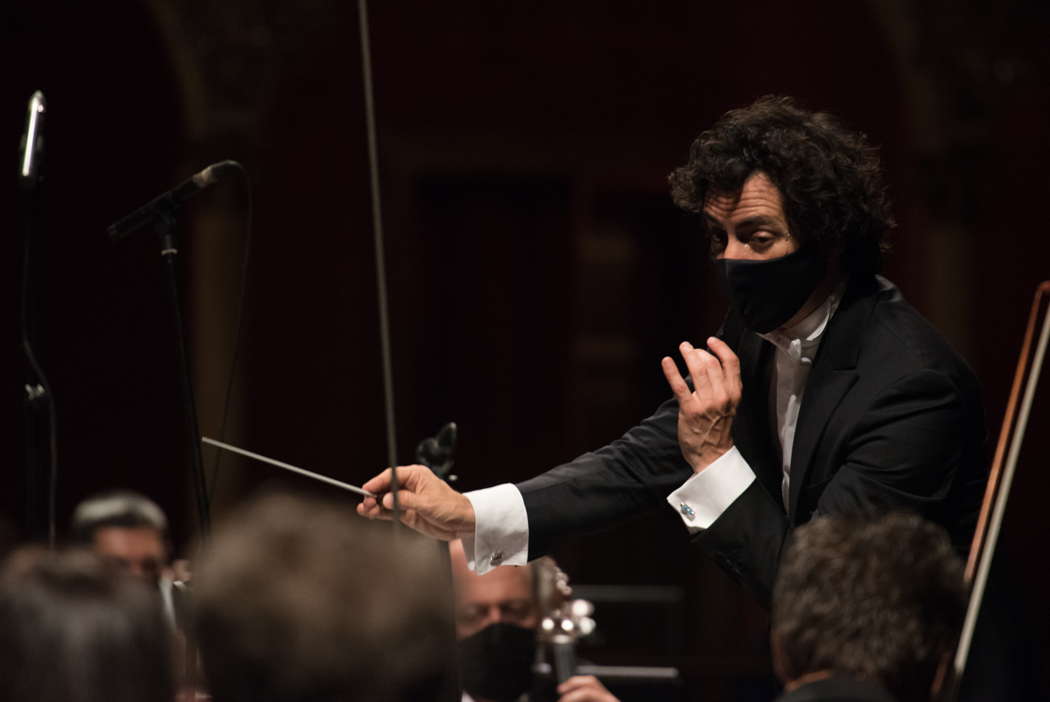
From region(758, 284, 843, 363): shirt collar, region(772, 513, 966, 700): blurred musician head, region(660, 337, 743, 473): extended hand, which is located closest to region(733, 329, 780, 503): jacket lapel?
region(758, 284, 843, 363): shirt collar

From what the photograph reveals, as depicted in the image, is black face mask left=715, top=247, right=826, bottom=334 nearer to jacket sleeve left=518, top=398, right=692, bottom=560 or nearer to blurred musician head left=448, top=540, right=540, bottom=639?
jacket sleeve left=518, top=398, right=692, bottom=560

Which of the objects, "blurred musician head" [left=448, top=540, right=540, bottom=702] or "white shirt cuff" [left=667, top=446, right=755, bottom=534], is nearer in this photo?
"white shirt cuff" [left=667, top=446, right=755, bottom=534]

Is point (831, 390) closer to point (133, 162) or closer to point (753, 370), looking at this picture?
point (753, 370)

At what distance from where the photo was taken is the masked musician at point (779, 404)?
263cm

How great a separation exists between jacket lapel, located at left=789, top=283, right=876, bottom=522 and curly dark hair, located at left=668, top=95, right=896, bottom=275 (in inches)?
5.4

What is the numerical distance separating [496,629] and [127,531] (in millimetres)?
1131

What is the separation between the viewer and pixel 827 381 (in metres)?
2.78

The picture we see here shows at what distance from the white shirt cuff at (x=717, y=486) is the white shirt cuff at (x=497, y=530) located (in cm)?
48

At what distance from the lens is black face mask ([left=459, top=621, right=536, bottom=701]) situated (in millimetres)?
3918

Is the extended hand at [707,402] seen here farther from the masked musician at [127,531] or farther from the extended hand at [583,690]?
the masked musician at [127,531]

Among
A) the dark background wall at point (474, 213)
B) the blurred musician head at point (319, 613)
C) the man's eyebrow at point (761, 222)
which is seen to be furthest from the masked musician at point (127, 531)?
the blurred musician head at point (319, 613)

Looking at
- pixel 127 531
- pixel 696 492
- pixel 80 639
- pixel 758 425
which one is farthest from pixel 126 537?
pixel 80 639

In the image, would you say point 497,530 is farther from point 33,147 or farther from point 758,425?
point 33,147

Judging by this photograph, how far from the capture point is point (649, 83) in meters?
7.92
